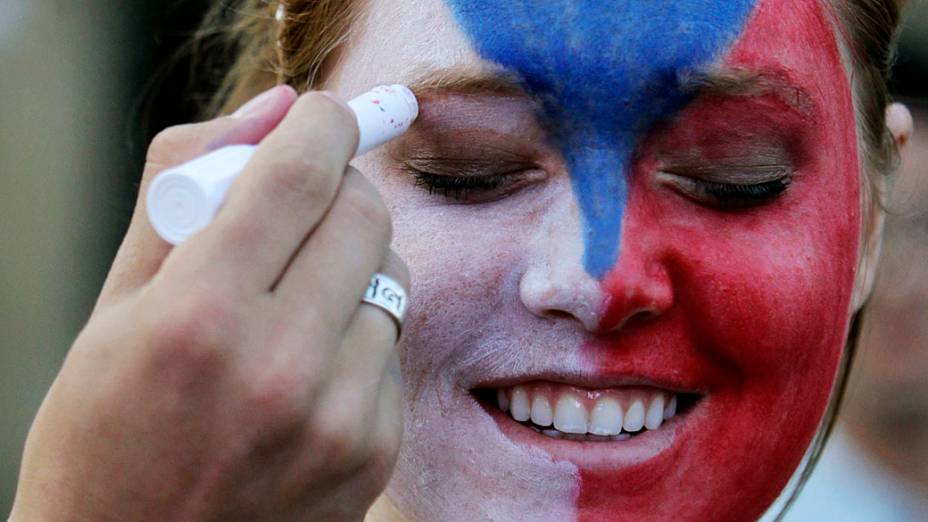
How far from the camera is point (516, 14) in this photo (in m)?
1.27

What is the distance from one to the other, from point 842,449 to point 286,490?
1985 mm

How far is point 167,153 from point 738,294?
630 millimetres

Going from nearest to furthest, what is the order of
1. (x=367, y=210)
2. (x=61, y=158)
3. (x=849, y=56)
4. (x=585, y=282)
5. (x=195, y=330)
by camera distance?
(x=195, y=330)
(x=367, y=210)
(x=585, y=282)
(x=849, y=56)
(x=61, y=158)

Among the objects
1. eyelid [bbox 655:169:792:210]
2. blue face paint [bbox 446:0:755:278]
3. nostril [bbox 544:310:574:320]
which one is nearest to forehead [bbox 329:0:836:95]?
blue face paint [bbox 446:0:755:278]

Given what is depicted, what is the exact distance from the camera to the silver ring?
102 cm

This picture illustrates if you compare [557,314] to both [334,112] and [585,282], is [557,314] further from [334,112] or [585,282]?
[334,112]

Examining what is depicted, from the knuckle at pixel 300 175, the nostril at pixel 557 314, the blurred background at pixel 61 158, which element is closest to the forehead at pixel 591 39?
the nostril at pixel 557 314

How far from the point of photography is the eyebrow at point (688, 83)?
127 cm

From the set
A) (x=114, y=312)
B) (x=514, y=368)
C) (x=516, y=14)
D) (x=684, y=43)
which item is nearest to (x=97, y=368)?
(x=114, y=312)

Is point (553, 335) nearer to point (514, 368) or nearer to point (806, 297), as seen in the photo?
point (514, 368)

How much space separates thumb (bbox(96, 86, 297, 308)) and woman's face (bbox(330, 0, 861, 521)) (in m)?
0.28

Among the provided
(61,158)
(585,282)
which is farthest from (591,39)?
(61,158)

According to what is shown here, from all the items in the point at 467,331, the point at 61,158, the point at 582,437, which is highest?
the point at 467,331

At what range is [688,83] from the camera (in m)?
1.26
